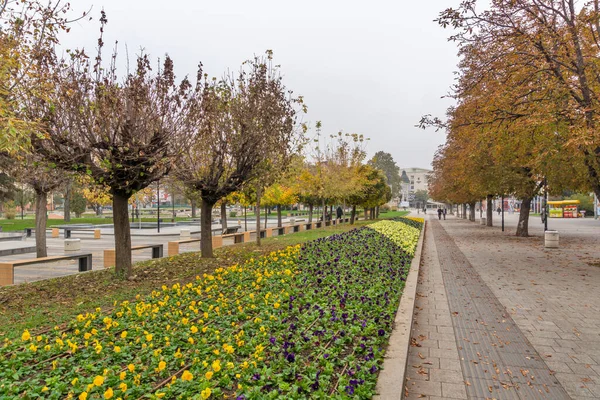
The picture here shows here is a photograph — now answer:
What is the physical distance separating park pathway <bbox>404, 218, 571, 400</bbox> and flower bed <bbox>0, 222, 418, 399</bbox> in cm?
50

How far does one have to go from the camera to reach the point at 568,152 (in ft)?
41.2

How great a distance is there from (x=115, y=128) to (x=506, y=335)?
24.2 feet

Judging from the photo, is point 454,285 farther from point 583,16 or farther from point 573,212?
point 573,212

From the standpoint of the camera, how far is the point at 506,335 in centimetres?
587

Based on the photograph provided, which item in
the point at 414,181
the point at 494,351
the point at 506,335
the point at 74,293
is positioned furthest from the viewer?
the point at 414,181

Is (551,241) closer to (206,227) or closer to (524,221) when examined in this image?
(524,221)

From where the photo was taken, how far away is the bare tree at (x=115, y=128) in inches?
312

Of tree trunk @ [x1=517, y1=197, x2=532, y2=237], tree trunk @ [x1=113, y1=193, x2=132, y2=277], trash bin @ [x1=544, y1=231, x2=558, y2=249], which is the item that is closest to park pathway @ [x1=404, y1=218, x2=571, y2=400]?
tree trunk @ [x1=113, y1=193, x2=132, y2=277]

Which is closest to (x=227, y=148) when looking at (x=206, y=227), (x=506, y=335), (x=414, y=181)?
(x=206, y=227)

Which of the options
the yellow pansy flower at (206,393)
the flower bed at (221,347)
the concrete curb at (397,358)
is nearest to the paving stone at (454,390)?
the concrete curb at (397,358)

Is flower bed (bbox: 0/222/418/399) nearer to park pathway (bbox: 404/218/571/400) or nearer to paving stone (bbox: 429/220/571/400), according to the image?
park pathway (bbox: 404/218/571/400)

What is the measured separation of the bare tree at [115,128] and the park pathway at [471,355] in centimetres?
573

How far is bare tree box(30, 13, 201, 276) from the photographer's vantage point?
793 centimetres

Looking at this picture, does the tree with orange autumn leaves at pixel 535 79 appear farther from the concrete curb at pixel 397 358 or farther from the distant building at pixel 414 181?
the distant building at pixel 414 181
